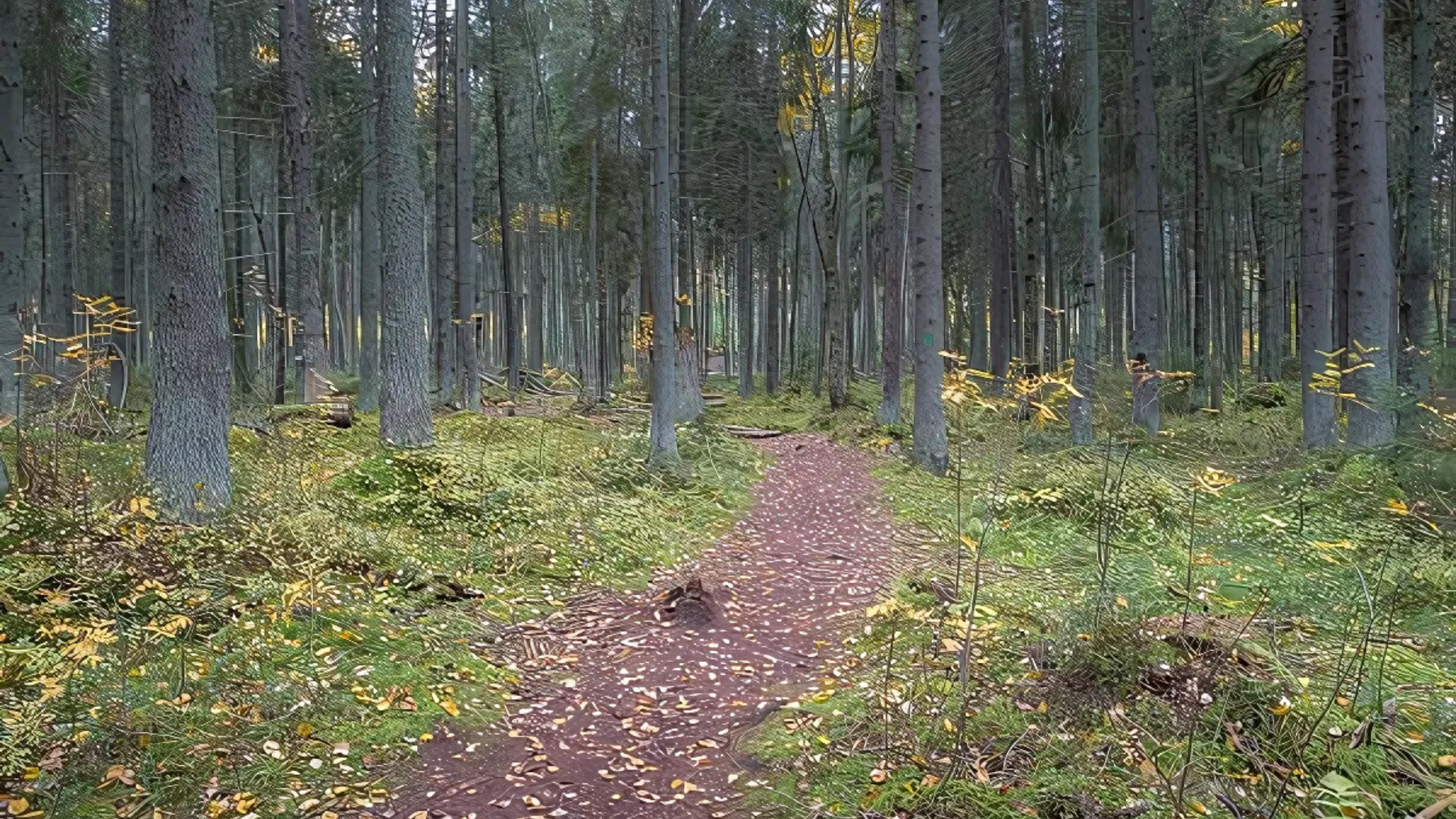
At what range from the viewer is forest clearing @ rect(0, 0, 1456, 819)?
3.51m

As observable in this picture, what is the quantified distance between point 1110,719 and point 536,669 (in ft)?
10.8

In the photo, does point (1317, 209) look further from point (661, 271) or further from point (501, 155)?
point (501, 155)

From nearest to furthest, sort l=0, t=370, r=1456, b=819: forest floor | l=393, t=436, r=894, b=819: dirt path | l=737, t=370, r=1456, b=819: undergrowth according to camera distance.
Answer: l=737, t=370, r=1456, b=819: undergrowth
l=0, t=370, r=1456, b=819: forest floor
l=393, t=436, r=894, b=819: dirt path

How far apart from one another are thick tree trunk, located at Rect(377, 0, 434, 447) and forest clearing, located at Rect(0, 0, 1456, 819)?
6 cm

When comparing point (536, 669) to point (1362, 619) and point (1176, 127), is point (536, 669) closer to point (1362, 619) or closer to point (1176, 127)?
point (1362, 619)

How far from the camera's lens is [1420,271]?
10609 mm

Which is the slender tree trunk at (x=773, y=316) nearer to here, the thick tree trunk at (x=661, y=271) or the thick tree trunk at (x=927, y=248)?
the thick tree trunk at (x=927, y=248)

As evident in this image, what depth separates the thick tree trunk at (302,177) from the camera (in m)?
12.1

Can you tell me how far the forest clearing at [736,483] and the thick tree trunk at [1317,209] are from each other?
0.06 m

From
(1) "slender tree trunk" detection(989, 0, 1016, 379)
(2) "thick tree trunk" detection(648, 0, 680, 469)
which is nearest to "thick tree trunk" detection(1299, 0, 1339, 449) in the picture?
(1) "slender tree trunk" detection(989, 0, 1016, 379)

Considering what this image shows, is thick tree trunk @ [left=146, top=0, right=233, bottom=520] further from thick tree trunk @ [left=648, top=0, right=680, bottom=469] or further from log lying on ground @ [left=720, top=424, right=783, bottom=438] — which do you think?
log lying on ground @ [left=720, top=424, right=783, bottom=438]

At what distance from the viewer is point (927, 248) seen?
10945 millimetres

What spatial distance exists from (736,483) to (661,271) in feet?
9.65

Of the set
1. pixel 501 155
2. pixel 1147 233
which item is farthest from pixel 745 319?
pixel 1147 233
